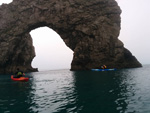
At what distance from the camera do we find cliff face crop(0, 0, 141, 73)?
66.1 metres

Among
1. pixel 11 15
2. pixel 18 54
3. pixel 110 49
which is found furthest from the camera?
pixel 18 54

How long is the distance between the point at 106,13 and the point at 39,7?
104 ft

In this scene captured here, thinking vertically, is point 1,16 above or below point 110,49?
above

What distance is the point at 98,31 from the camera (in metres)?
66.6

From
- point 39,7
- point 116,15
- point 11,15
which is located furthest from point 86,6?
point 11,15

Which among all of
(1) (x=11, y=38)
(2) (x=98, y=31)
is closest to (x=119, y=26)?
(2) (x=98, y=31)

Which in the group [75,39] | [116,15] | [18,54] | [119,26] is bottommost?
[18,54]

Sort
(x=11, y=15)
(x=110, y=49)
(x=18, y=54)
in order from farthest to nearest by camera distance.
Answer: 1. (x=18, y=54)
2. (x=11, y=15)
3. (x=110, y=49)

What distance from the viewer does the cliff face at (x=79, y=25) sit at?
66062 millimetres

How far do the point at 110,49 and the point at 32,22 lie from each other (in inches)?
1514

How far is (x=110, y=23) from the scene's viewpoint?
6831cm

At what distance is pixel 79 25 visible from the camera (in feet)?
224

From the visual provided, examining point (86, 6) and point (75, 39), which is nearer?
point (86, 6)

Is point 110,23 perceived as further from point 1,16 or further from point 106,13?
point 1,16
